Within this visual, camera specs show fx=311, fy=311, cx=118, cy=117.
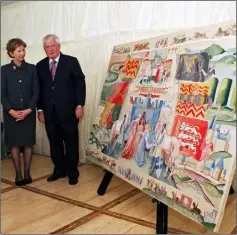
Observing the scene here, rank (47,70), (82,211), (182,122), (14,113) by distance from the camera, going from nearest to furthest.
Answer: (182,122)
(82,211)
(14,113)
(47,70)

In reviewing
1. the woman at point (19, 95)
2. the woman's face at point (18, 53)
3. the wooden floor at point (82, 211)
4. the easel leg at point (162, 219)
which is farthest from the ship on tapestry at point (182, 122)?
the woman's face at point (18, 53)

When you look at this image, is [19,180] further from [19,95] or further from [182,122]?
[182,122]

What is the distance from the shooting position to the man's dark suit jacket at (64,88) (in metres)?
2.79

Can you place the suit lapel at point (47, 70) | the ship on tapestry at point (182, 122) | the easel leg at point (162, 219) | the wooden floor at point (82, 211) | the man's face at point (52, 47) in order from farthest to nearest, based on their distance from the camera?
Result: the suit lapel at point (47, 70) < the man's face at point (52, 47) < the wooden floor at point (82, 211) < the easel leg at point (162, 219) < the ship on tapestry at point (182, 122)

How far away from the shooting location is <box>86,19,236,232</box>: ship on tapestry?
150 cm

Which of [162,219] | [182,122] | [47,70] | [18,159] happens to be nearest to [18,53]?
[47,70]

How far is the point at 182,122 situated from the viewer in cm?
172

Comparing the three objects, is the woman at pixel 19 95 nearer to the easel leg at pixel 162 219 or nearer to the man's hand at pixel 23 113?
the man's hand at pixel 23 113

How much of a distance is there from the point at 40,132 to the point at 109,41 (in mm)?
1586

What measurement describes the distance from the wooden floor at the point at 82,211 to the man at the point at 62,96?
30 cm

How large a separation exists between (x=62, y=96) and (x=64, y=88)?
0.24 ft

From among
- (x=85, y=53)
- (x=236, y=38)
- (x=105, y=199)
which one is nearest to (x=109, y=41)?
(x=85, y=53)

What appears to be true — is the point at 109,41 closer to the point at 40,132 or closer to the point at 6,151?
the point at 40,132

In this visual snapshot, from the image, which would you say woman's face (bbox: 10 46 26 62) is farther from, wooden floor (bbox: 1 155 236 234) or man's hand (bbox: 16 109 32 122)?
wooden floor (bbox: 1 155 236 234)
